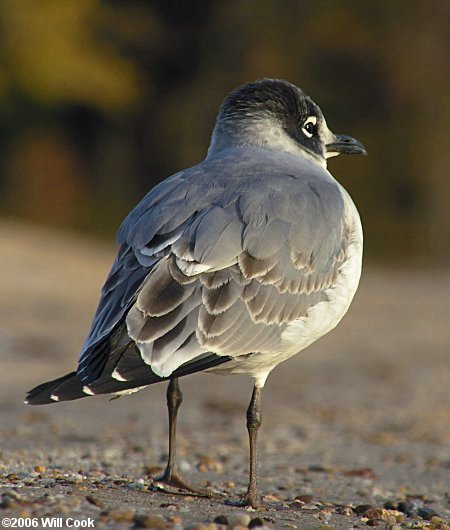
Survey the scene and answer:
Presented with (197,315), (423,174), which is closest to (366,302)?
(423,174)

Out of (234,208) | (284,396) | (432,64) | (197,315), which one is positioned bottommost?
(284,396)

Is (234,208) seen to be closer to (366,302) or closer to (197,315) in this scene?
(197,315)

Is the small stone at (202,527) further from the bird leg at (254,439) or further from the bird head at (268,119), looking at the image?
the bird head at (268,119)

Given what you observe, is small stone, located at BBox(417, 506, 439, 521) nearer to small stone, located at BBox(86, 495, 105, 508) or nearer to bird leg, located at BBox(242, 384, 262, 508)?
bird leg, located at BBox(242, 384, 262, 508)

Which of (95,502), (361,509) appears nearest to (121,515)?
(95,502)

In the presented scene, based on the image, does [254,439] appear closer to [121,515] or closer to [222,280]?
[222,280]

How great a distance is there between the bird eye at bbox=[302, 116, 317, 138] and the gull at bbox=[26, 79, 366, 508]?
0.47 meters

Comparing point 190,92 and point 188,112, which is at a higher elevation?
point 190,92

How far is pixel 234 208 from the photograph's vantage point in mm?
4895

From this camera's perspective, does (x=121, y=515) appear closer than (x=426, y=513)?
Yes

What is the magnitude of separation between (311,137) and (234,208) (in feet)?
4.51

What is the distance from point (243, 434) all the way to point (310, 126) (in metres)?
2.90

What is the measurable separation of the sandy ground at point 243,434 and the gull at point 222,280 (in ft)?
1.59

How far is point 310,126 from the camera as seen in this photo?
612 centimetres
